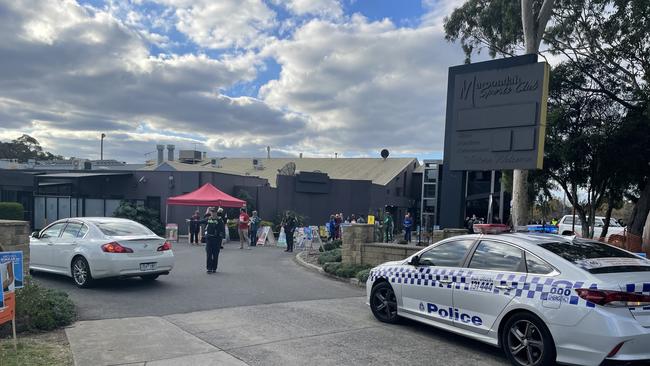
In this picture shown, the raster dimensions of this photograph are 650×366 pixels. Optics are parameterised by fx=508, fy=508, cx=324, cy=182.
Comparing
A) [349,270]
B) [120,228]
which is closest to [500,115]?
[349,270]

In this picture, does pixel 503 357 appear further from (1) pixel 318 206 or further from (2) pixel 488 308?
(1) pixel 318 206

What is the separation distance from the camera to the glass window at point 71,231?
10.2 meters

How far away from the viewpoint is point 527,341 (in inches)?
212

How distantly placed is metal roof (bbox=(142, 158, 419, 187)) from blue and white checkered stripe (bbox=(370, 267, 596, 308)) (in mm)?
31018

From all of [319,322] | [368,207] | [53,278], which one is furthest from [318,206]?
[319,322]

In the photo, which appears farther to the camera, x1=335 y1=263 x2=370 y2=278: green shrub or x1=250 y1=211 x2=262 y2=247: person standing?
x1=250 y1=211 x2=262 y2=247: person standing

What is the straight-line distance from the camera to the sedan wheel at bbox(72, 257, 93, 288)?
9.71 meters

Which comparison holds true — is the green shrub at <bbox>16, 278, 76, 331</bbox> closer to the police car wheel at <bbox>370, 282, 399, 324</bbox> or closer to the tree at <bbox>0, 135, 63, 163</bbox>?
the police car wheel at <bbox>370, 282, 399, 324</bbox>

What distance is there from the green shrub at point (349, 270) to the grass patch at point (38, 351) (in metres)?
6.86

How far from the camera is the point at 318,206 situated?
33.1 m

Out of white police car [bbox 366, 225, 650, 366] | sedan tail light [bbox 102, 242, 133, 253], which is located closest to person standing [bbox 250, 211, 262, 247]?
sedan tail light [bbox 102, 242, 133, 253]

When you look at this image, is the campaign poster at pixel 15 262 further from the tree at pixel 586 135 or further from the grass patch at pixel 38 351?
the tree at pixel 586 135

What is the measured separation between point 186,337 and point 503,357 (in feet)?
12.7

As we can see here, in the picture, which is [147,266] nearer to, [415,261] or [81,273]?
[81,273]
